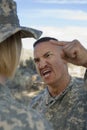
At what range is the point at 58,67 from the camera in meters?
5.14

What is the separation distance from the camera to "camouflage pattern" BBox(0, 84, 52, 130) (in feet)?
7.94

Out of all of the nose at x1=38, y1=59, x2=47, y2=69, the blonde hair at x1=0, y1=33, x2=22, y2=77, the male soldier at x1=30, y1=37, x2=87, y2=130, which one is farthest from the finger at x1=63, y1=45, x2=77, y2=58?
the nose at x1=38, y1=59, x2=47, y2=69

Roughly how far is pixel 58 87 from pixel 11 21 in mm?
2141

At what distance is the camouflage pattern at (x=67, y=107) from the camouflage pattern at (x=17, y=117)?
1869 millimetres

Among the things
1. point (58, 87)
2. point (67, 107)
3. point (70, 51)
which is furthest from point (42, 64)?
point (70, 51)

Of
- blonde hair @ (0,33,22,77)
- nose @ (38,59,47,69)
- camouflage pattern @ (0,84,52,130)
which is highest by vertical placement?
blonde hair @ (0,33,22,77)

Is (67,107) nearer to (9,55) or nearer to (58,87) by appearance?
(58,87)

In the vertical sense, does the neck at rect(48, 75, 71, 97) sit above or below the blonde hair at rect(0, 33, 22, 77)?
below

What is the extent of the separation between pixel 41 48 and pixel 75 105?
105cm

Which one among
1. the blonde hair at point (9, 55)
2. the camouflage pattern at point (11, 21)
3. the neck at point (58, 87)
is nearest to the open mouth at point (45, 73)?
the neck at point (58, 87)

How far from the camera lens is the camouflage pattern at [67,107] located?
14.4ft

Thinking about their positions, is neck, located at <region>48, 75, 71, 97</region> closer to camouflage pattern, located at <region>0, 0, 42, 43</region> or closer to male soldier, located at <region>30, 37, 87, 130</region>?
male soldier, located at <region>30, 37, 87, 130</region>

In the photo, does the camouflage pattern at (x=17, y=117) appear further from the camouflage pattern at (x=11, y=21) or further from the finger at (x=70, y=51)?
the finger at (x=70, y=51)

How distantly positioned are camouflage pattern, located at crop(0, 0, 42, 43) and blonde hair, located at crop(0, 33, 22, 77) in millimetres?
79
